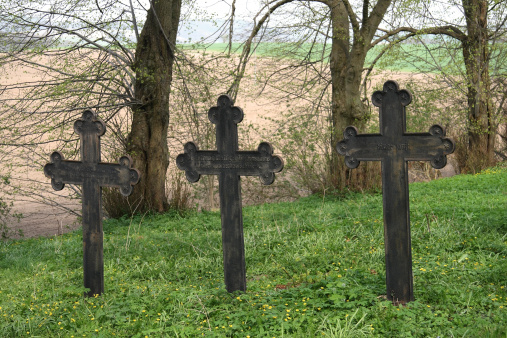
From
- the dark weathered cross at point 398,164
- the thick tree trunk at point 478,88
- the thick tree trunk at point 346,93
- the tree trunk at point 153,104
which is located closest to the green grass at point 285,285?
the dark weathered cross at point 398,164

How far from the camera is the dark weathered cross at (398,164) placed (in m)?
5.41

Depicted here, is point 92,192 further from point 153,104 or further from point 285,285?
point 153,104

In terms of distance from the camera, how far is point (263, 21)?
15836mm

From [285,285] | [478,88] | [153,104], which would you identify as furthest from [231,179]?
[478,88]

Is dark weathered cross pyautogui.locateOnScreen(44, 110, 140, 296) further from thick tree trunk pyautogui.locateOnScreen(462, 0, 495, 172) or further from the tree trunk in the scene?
thick tree trunk pyautogui.locateOnScreen(462, 0, 495, 172)

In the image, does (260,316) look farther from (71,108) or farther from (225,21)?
(225,21)

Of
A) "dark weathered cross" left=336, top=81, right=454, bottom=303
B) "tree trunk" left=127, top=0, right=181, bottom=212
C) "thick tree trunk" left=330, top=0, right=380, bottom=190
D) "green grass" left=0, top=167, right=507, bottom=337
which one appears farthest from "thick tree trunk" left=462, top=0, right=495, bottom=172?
"dark weathered cross" left=336, top=81, right=454, bottom=303

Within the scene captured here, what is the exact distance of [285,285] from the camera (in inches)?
242

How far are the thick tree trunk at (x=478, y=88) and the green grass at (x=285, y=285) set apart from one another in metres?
10.3

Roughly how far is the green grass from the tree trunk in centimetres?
355

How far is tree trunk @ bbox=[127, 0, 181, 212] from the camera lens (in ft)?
42.2

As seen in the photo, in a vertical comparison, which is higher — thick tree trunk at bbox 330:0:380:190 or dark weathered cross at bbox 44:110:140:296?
thick tree trunk at bbox 330:0:380:190

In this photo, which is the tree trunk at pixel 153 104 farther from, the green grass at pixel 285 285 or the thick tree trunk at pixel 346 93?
the thick tree trunk at pixel 346 93

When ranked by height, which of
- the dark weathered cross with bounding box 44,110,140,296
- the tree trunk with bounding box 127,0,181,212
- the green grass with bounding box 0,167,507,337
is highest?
the tree trunk with bounding box 127,0,181,212
